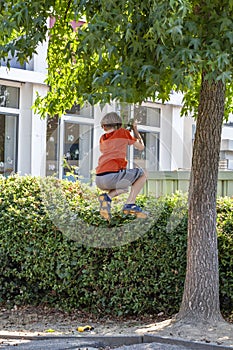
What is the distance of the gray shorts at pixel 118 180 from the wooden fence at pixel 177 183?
257 centimetres

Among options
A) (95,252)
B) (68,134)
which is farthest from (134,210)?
(68,134)

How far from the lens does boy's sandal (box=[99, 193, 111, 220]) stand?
7.40 m

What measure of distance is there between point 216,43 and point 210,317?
311cm

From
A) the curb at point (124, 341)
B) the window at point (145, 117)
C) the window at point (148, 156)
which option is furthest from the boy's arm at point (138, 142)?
the curb at point (124, 341)

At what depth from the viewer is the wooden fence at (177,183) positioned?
9930mm

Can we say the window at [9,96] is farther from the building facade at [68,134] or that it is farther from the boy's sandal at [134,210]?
the boy's sandal at [134,210]

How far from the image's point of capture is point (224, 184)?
1051cm

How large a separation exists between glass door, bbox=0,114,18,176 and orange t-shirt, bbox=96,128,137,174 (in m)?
9.35

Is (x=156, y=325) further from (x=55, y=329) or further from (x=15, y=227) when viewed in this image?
(x=15, y=227)

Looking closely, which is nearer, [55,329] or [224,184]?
[55,329]

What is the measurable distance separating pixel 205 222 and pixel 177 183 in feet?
10.1

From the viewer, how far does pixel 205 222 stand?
24.6ft

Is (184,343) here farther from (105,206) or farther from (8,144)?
(8,144)

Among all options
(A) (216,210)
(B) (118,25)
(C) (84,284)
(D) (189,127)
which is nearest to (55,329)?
(C) (84,284)
